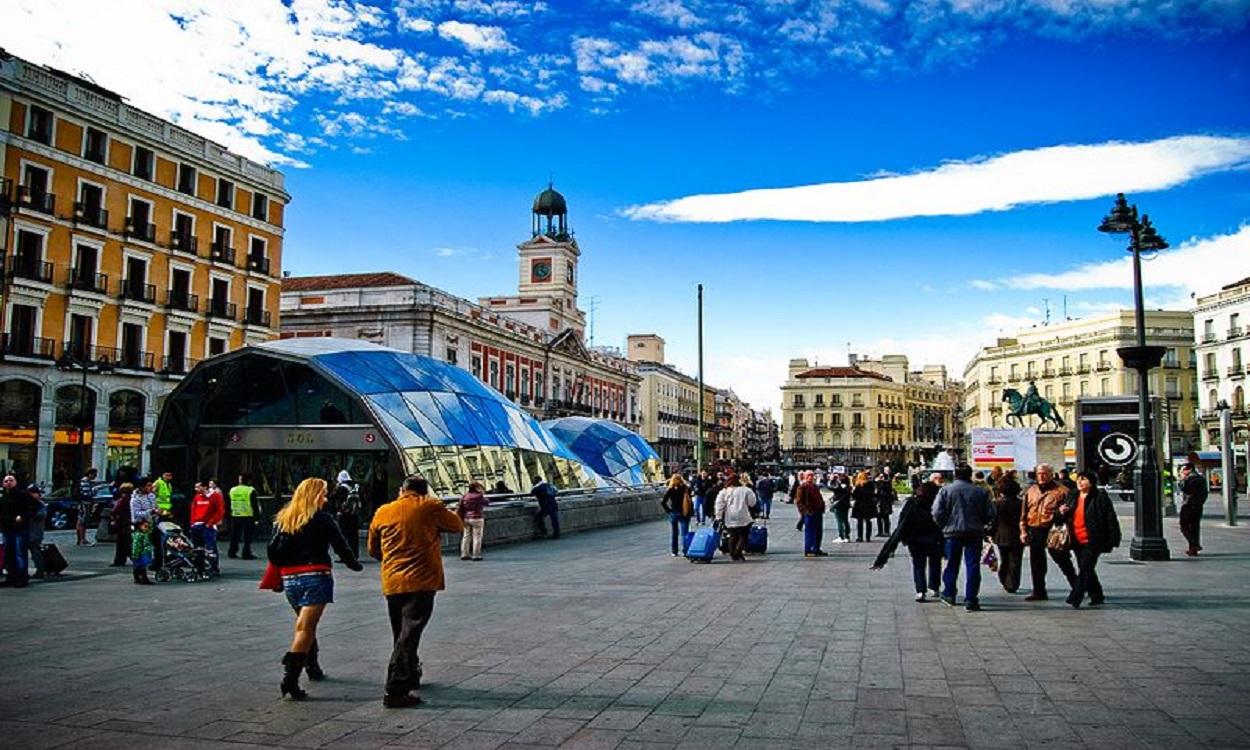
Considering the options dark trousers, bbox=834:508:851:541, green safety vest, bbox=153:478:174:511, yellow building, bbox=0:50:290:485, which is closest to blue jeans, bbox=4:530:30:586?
green safety vest, bbox=153:478:174:511

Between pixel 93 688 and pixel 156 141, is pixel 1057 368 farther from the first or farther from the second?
pixel 93 688

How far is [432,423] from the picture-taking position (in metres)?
23.9

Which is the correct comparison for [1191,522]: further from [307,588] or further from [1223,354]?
[1223,354]

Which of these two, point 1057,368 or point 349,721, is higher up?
point 1057,368

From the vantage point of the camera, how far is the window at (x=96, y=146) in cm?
4341

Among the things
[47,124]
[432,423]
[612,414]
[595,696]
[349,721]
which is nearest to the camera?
[349,721]

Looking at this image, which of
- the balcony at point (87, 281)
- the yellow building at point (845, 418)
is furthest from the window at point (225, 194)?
the yellow building at point (845, 418)

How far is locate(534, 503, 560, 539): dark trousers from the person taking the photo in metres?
23.2

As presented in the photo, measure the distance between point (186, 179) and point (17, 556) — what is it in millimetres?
40509

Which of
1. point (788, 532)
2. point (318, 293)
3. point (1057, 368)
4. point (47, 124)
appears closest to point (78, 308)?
point (47, 124)

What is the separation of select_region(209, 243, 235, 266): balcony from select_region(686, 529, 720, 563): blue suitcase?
4188 cm

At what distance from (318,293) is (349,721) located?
61.8 metres

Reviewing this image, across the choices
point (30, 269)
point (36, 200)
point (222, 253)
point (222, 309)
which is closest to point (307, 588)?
point (30, 269)

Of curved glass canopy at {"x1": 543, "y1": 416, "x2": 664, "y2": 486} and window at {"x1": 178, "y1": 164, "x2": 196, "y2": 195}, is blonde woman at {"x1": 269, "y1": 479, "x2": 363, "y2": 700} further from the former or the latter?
window at {"x1": 178, "y1": 164, "x2": 196, "y2": 195}
